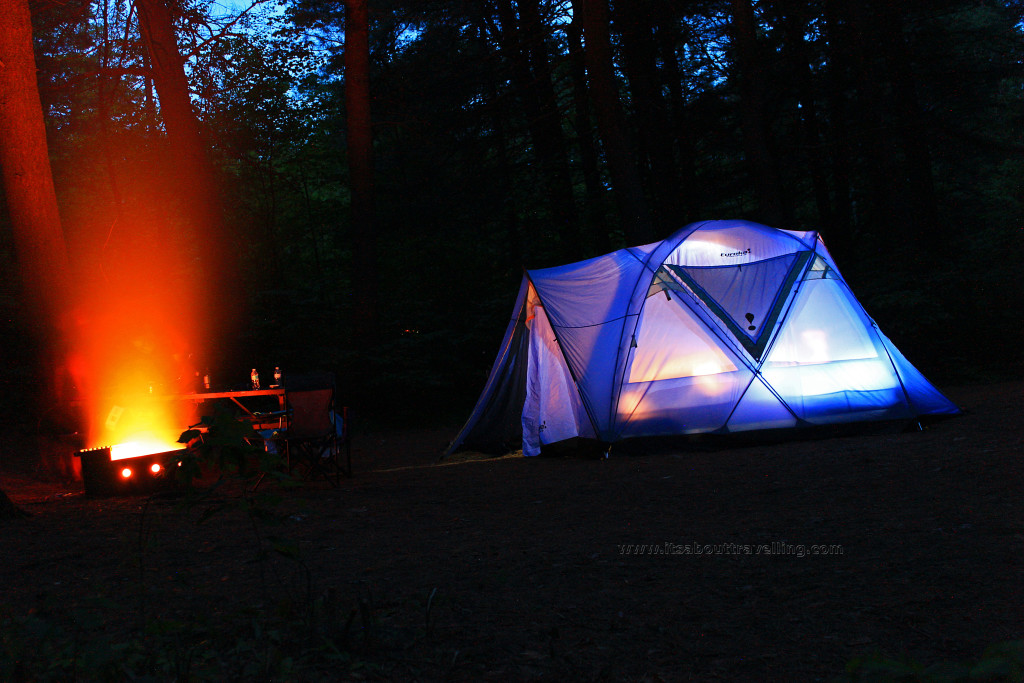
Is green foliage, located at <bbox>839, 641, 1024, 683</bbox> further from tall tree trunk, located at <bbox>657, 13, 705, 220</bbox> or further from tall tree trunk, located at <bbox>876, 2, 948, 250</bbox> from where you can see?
tall tree trunk, located at <bbox>657, 13, 705, 220</bbox>

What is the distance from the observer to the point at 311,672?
2.54 metres

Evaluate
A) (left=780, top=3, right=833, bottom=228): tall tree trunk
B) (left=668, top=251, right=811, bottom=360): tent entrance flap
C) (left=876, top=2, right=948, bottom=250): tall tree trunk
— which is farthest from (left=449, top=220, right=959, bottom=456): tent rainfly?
(left=780, top=3, right=833, bottom=228): tall tree trunk

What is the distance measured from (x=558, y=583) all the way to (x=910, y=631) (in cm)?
148

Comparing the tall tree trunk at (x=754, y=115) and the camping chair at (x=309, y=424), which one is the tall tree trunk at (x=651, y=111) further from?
the camping chair at (x=309, y=424)

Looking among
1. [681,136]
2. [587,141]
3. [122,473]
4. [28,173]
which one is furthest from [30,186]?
[681,136]

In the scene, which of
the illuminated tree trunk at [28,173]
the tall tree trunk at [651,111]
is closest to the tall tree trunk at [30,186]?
the illuminated tree trunk at [28,173]

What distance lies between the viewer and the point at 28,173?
7281 mm

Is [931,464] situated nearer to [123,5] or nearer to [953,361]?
[953,361]

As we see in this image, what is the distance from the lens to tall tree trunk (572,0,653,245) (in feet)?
37.4

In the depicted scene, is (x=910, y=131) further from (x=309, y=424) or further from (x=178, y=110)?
(x=309, y=424)

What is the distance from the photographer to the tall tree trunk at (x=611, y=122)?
449 inches

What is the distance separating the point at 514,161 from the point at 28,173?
35.0 ft

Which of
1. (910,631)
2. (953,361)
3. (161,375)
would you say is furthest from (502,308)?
(910,631)

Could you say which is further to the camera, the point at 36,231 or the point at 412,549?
the point at 36,231
